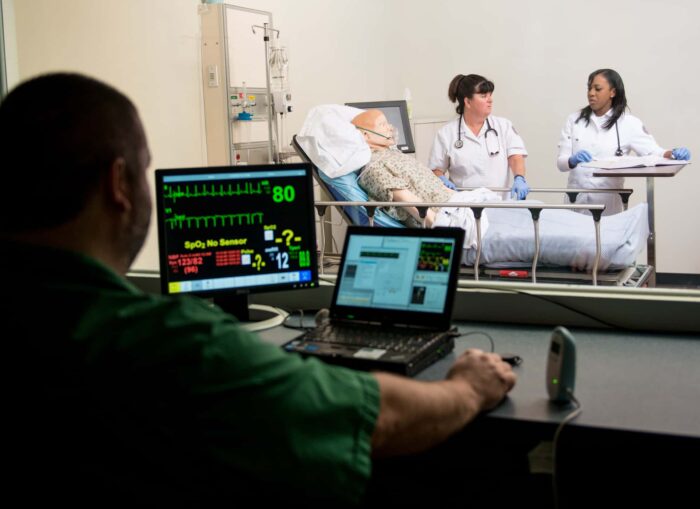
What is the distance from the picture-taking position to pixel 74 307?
780 millimetres

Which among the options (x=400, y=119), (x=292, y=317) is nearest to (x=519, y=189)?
(x=400, y=119)

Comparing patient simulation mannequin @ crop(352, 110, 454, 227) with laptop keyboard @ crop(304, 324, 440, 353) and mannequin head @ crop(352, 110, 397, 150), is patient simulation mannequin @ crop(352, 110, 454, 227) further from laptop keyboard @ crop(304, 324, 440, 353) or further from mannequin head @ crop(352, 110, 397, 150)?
laptop keyboard @ crop(304, 324, 440, 353)

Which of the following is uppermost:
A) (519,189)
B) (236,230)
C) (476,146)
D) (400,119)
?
(400,119)

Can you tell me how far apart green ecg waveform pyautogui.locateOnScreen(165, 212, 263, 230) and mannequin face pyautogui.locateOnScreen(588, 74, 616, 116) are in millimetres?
3594

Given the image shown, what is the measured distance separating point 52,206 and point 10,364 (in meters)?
0.17

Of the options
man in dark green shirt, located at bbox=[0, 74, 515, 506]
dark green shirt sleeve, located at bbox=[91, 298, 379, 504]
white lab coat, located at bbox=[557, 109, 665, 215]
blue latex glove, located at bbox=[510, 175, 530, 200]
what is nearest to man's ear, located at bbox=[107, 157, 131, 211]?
man in dark green shirt, located at bbox=[0, 74, 515, 506]

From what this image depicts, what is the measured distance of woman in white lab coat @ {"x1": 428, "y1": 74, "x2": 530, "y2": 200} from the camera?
4.96 m

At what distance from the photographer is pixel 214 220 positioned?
1.76m

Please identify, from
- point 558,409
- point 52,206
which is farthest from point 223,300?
point 52,206

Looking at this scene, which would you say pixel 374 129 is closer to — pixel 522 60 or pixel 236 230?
pixel 236 230

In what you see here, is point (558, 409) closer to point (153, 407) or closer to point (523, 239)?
point (153, 407)

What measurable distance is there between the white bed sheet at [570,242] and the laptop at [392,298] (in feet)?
5.82

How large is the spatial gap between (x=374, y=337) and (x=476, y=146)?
3624mm

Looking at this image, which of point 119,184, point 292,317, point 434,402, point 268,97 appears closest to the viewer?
point 119,184
